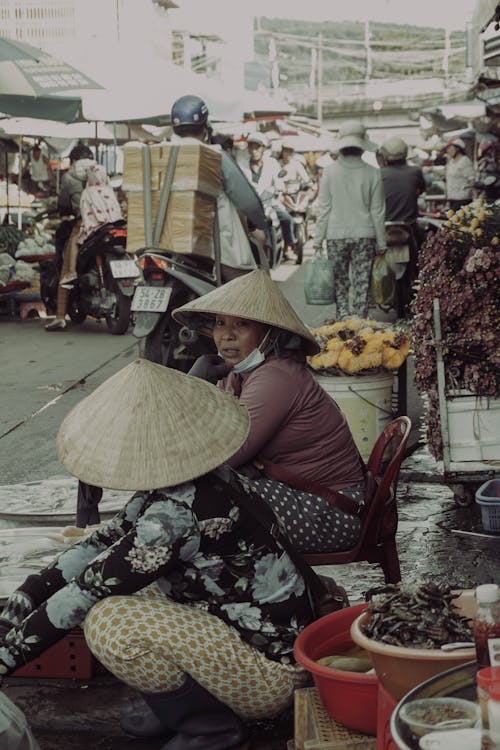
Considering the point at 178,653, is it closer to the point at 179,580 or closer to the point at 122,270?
the point at 179,580

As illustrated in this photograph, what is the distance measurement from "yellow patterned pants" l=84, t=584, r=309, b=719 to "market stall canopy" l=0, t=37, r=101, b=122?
8.24 meters

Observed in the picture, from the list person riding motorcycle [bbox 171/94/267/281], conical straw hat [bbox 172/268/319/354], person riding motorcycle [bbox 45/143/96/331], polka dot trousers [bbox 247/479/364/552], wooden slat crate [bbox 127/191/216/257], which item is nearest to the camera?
polka dot trousers [bbox 247/479/364/552]

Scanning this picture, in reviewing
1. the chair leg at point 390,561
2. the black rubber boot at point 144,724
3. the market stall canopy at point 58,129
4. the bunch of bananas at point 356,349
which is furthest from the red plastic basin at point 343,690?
the market stall canopy at point 58,129

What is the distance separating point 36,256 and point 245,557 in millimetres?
11568

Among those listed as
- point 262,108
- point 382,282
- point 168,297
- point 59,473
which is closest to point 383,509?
point 59,473

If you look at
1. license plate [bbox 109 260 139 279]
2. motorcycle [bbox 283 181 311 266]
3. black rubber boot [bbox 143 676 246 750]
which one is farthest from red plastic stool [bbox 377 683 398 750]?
motorcycle [bbox 283 181 311 266]

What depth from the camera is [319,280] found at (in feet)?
34.0

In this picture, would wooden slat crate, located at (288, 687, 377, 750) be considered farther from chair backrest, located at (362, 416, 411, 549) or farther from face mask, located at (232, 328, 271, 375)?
face mask, located at (232, 328, 271, 375)

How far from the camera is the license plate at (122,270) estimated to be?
1117 centimetres

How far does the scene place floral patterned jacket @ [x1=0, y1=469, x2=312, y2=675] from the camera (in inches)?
122

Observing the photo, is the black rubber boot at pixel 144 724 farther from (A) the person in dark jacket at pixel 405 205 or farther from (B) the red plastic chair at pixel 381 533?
(A) the person in dark jacket at pixel 405 205

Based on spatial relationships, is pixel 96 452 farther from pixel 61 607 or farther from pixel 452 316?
pixel 452 316

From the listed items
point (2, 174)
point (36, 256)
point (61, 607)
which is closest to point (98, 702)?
point (61, 607)

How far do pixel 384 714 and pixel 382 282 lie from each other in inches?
350
